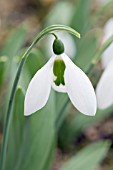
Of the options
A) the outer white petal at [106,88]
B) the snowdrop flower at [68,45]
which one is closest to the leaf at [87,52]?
the snowdrop flower at [68,45]

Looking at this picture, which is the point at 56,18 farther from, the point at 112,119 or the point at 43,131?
the point at 43,131

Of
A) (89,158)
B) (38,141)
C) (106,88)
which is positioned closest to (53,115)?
(38,141)

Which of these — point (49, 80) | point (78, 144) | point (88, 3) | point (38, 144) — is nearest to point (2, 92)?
point (78, 144)

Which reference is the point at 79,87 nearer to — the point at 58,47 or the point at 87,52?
the point at 58,47

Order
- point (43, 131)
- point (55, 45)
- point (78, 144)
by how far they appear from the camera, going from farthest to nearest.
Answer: point (78, 144)
point (43, 131)
point (55, 45)

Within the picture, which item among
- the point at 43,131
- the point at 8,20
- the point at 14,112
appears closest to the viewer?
the point at 14,112

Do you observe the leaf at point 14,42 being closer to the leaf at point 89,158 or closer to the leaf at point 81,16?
the leaf at point 81,16
